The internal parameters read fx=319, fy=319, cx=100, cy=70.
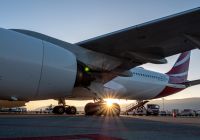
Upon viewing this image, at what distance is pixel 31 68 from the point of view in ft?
26.3

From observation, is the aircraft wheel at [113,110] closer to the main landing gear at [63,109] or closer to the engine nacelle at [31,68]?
the engine nacelle at [31,68]

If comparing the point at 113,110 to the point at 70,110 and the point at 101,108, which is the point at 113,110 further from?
the point at 70,110

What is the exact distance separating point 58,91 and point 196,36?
409cm

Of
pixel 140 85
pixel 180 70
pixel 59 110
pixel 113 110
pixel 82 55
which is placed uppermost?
pixel 180 70

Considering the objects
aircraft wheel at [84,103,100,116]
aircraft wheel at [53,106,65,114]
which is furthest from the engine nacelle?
aircraft wheel at [53,106,65,114]

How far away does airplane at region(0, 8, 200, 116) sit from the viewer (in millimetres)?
7918

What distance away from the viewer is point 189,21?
8.05 meters

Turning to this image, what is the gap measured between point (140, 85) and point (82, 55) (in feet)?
35.1

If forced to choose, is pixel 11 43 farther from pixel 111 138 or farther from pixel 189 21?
pixel 189 21

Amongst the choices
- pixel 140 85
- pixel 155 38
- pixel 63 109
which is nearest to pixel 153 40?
pixel 155 38

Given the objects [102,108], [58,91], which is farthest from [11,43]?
[102,108]

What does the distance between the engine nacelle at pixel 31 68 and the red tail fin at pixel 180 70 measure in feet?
56.0

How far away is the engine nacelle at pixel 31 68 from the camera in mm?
7773

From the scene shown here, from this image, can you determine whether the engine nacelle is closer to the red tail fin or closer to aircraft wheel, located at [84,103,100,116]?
aircraft wheel, located at [84,103,100,116]
